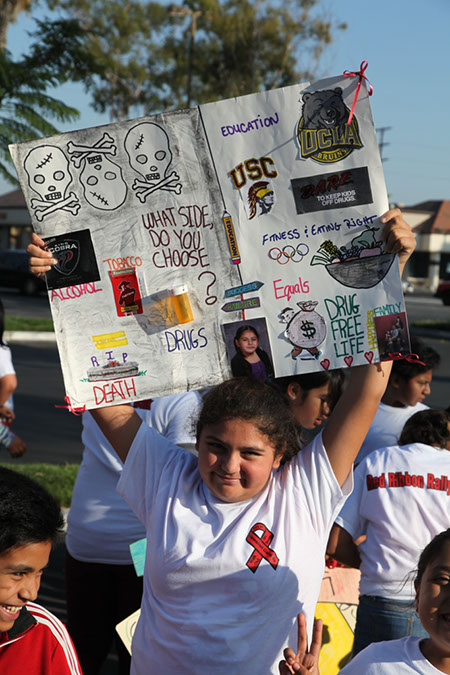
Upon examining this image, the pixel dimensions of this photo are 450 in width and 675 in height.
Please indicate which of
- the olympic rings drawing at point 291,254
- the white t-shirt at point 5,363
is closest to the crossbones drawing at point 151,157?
the olympic rings drawing at point 291,254

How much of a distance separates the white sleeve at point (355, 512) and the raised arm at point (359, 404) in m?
0.90

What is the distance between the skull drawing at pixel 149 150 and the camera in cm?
228

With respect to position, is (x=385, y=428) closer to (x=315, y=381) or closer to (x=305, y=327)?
(x=315, y=381)

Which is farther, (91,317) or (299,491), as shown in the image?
(91,317)

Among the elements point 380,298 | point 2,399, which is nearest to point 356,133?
point 380,298

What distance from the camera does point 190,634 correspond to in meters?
2.03

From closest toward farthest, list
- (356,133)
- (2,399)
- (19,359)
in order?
(356,133), (2,399), (19,359)

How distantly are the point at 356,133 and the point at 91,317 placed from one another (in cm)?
97

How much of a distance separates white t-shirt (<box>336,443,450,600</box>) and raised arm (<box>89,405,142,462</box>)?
1.10 meters

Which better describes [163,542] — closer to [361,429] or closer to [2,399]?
[361,429]

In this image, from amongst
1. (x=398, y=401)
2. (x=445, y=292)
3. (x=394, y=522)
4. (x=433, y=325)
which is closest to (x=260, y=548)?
(x=394, y=522)

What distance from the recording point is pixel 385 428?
3.92m

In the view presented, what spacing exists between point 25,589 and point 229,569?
530 millimetres

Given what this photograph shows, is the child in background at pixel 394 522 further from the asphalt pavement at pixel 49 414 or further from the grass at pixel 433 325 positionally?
the grass at pixel 433 325
